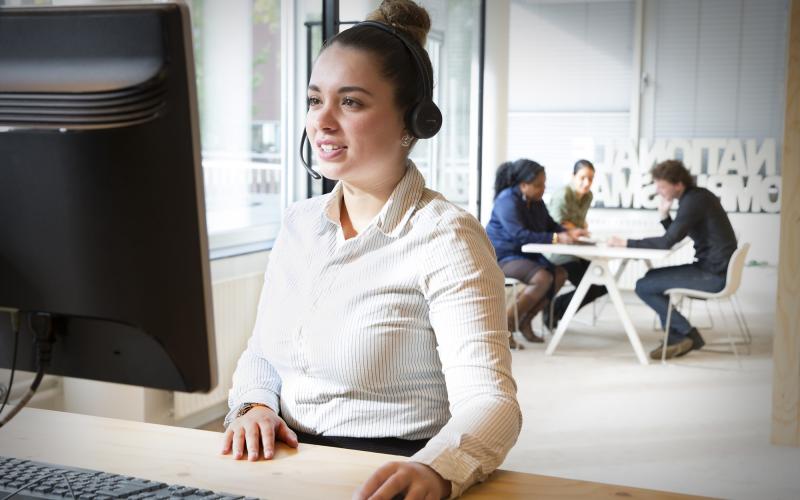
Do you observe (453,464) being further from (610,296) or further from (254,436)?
(610,296)

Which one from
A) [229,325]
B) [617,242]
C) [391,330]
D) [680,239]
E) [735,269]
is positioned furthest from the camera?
[617,242]

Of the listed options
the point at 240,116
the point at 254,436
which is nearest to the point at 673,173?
the point at 240,116

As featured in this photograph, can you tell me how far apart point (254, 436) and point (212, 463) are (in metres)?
0.07

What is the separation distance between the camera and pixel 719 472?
368 cm

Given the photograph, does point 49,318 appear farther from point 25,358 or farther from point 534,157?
point 534,157

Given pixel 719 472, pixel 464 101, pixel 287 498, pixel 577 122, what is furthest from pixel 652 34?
pixel 287 498

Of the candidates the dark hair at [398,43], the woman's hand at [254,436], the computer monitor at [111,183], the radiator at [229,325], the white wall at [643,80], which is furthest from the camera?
the white wall at [643,80]

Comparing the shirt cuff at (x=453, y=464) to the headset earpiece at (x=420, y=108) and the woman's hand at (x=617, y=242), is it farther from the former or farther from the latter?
the woman's hand at (x=617, y=242)

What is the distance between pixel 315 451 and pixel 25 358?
1.31ft

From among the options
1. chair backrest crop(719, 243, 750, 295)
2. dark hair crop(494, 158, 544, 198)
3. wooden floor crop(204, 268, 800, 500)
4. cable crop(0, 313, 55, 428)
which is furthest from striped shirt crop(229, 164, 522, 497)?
dark hair crop(494, 158, 544, 198)

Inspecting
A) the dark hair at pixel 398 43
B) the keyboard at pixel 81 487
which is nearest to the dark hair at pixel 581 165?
the dark hair at pixel 398 43

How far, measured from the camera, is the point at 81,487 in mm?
908

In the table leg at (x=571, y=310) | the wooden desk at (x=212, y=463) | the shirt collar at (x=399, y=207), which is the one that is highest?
the shirt collar at (x=399, y=207)

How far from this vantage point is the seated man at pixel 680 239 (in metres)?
4.78
